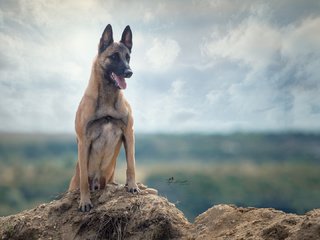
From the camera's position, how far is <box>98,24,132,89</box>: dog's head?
1096 centimetres

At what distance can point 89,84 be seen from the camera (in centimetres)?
1104

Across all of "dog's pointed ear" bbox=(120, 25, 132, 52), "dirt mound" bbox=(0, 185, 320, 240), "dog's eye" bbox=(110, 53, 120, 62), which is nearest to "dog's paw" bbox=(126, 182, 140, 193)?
"dirt mound" bbox=(0, 185, 320, 240)

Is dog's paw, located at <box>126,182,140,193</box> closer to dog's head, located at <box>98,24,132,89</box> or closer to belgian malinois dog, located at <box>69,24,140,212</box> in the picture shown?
belgian malinois dog, located at <box>69,24,140,212</box>

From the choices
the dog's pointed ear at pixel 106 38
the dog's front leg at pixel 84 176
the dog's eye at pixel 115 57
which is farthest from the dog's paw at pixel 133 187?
the dog's pointed ear at pixel 106 38

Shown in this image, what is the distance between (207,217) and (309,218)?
6.72 feet

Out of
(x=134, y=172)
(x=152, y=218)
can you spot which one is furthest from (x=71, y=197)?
(x=152, y=218)

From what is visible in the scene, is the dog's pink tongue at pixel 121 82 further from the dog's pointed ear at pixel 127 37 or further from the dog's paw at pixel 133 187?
the dog's paw at pixel 133 187

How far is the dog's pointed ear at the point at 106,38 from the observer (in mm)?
11312

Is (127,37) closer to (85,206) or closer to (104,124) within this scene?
(104,124)

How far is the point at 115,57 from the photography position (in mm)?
11102

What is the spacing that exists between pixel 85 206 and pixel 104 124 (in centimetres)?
167

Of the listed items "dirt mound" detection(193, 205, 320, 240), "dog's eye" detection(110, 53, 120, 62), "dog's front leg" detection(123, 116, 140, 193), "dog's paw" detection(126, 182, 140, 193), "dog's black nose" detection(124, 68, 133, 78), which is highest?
"dog's eye" detection(110, 53, 120, 62)

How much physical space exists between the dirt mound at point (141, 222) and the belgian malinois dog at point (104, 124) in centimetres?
43

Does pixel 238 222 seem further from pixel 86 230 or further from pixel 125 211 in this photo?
pixel 86 230
